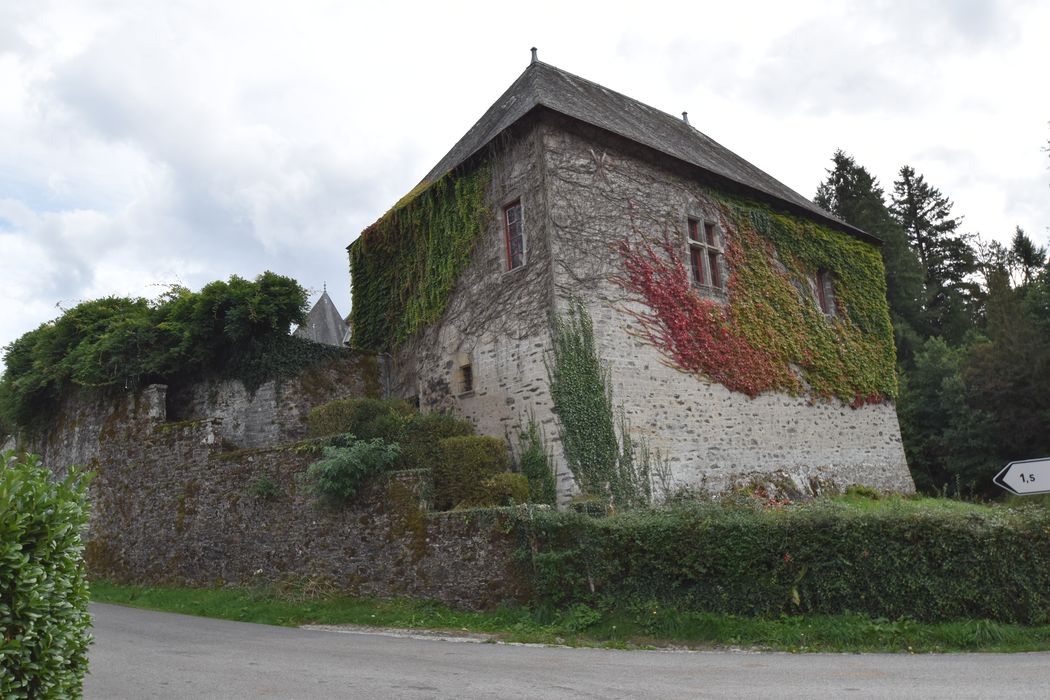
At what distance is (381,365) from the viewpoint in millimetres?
17734

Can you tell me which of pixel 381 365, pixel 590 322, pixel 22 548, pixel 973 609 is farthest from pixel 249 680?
pixel 381 365

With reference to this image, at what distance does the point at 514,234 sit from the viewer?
49.4ft

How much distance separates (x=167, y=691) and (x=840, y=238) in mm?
19455

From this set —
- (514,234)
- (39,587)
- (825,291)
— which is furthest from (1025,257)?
(39,587)

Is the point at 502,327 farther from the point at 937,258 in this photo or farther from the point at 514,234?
the point at 937,258

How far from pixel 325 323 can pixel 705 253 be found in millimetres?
21788

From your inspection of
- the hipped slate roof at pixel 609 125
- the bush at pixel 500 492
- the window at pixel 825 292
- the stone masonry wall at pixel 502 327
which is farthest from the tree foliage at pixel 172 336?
the window at pixel 825 292

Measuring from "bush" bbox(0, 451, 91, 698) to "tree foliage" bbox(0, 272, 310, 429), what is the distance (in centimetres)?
1249

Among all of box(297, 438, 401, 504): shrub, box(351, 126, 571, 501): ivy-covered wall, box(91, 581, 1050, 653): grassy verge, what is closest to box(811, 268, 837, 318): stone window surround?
box(351, 126, 571, 501): ivy-covered wall

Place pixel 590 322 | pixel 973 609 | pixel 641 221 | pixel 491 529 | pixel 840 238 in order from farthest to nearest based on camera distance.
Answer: pixel 840 238 < pixel 641 221 < pixel 590 322 < pixel 491 529 < pixel 973 609

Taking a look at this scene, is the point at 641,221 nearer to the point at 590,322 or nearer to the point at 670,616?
the point at 590,322

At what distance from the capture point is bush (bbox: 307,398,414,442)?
1261 cm

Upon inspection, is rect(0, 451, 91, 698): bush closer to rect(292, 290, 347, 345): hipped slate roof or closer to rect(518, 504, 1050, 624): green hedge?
rect(518, 504, 1050, 624): green hedge

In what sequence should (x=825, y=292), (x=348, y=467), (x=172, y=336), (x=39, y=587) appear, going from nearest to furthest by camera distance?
(x=39, y=587) → (x=348, y=467) → (x=172, y=336) → (x=825, y=292)
